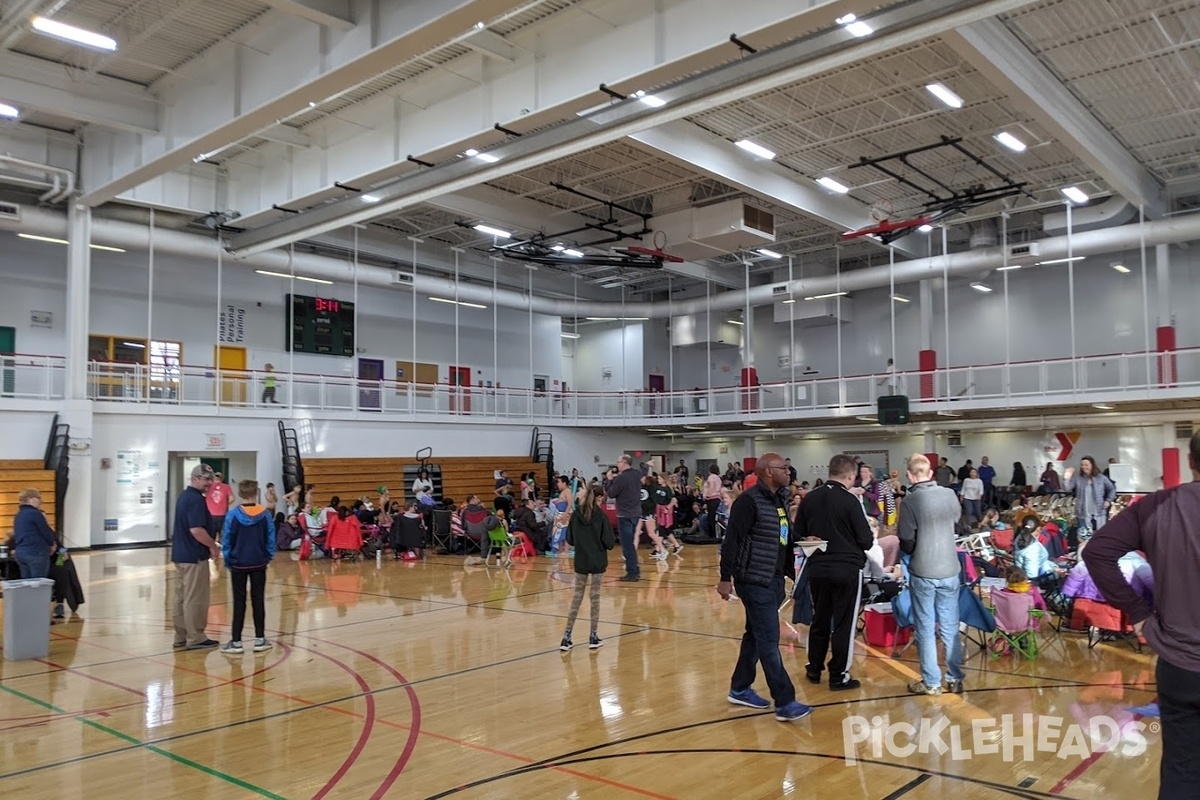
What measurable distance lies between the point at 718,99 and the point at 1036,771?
364 inches

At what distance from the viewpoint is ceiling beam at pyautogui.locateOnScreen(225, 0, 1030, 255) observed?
31.0 ft

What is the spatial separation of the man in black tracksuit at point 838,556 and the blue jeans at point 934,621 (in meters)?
0.43

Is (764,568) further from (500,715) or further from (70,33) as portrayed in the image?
(70,33)

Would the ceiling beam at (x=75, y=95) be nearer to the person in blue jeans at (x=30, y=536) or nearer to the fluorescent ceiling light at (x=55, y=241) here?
the fluorescent ceiling light at (x=55, y=241)

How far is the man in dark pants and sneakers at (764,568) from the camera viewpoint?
5258 millimetres

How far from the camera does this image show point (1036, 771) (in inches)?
171

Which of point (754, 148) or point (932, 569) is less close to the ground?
point (754, 148)

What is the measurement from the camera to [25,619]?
300 inches

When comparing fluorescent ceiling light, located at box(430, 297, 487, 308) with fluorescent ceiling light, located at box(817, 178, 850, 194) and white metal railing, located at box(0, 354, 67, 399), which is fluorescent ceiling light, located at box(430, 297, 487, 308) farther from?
fluorescent ceiling light, located at box(817, 178, 850, 194)

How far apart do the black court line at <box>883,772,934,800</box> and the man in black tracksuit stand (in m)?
1.64

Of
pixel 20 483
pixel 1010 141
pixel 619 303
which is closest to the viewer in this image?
pixel 1010 141

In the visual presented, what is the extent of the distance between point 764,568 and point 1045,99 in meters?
11.5

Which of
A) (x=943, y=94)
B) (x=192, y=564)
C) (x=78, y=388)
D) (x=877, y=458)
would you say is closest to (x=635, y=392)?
(x=877, y=458)

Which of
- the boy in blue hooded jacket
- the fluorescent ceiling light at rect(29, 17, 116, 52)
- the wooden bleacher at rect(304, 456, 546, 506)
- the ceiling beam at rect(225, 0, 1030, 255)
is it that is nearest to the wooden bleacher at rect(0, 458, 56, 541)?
the wooden bleacher at rect(304, 456, 546, 506)
